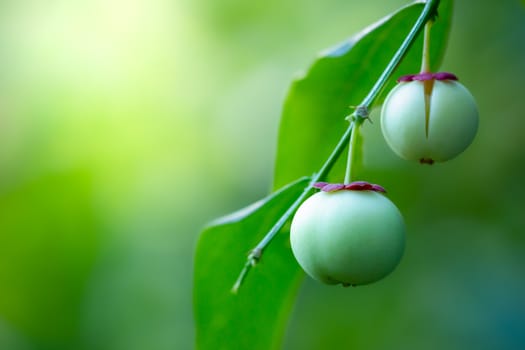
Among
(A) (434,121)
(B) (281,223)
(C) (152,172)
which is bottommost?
(C) (152,172)

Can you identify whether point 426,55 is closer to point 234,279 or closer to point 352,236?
point 352,236

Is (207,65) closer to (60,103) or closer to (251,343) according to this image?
(60,103)

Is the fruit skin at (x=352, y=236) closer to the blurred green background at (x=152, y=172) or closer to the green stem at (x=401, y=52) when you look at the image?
the green stem at (x=401, y=52)

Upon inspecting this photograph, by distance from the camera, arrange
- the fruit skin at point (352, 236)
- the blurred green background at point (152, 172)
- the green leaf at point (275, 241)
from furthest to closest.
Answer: the blurred green background at point (152, 172) → the green leaf at point (275, 241) → the fruit skin at point (352, 236)

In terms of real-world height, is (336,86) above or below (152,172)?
above

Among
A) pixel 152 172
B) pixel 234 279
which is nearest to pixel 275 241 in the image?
pixel 234 279

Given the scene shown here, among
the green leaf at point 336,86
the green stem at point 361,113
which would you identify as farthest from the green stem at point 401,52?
the green leaf at point 336,86

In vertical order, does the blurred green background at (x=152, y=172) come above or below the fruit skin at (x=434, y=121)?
below
